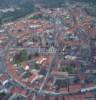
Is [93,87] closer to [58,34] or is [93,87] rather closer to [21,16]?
[58,34]

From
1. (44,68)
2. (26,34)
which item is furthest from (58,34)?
(44,68)

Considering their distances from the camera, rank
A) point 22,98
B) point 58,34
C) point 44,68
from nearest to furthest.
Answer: point 22,98 < point 44,68 < point 58,34

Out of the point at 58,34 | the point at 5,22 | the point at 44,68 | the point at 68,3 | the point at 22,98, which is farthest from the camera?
the point at 68,3

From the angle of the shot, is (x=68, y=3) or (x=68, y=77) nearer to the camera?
(x=68, y=77)

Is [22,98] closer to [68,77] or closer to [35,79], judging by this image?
[35,79]

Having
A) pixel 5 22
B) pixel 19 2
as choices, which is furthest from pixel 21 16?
pixel 19 2

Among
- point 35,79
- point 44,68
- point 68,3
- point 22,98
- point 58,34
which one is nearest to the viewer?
point 22,98
